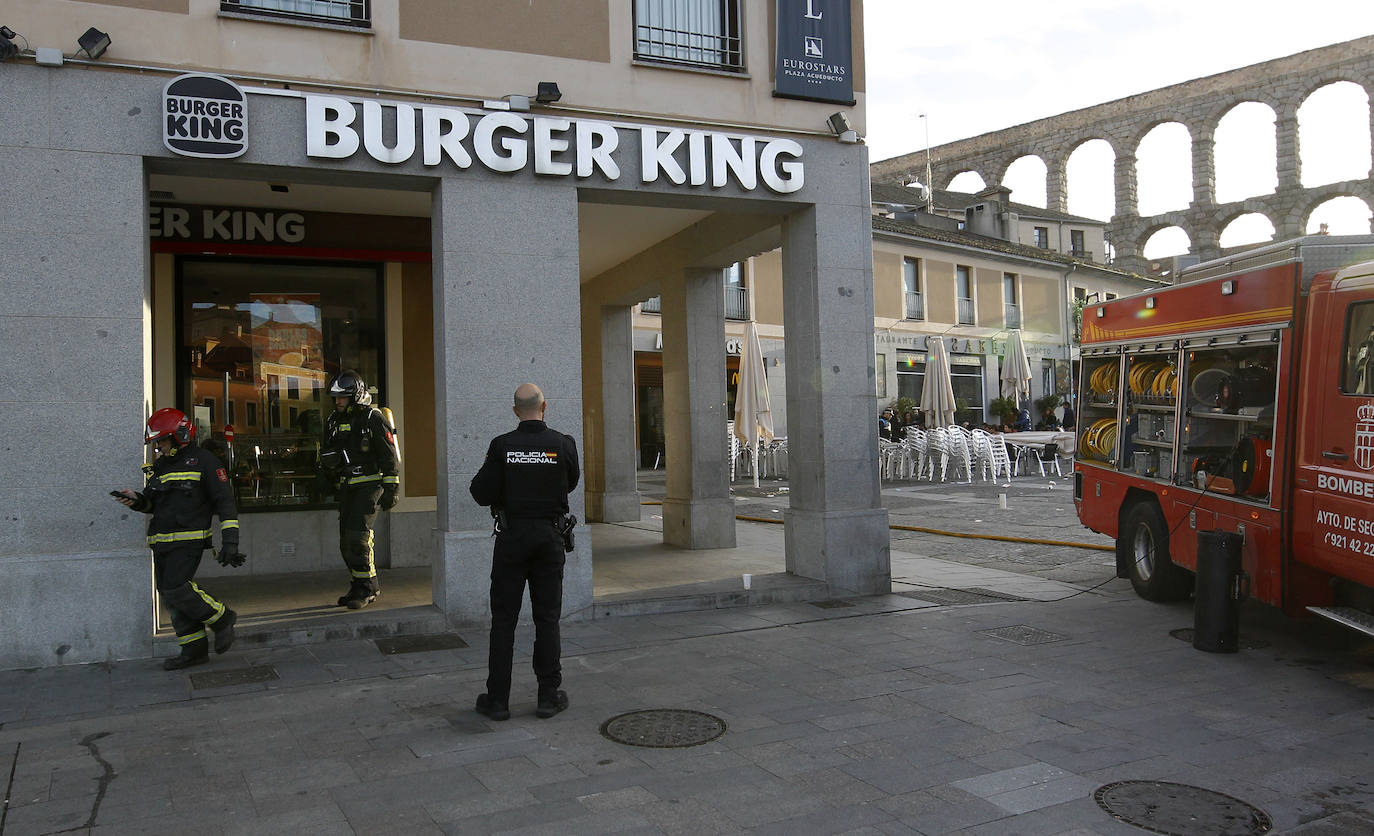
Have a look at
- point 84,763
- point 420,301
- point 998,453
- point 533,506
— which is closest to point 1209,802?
point 533,506

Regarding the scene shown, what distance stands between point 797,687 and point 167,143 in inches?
223

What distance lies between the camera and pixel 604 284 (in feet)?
46.8

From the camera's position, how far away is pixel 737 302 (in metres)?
30.4

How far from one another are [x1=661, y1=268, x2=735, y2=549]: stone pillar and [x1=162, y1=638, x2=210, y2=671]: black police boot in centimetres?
627

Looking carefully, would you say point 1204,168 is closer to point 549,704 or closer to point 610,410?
point 610,410

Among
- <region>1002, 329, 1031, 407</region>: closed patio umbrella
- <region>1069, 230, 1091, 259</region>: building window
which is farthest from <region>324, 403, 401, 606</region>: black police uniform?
<region>1069, 230, 1091, 259</region>: building window

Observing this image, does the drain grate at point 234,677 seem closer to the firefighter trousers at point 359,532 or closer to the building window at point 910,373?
the firefighter trousers at point 359,532

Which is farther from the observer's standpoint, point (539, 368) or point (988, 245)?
point (988, 245)

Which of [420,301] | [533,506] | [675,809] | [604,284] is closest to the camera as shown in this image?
[675,809]

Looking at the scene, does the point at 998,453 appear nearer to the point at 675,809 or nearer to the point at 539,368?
the point at 539,368

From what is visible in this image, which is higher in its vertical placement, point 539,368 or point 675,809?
point 539,368

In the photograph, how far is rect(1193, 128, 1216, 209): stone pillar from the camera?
52.7 metres

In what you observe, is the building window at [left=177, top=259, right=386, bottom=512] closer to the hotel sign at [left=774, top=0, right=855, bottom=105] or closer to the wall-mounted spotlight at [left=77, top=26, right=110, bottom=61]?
the wall-mounted spotlight at [left=77, top=26, right=110, bottom=61]

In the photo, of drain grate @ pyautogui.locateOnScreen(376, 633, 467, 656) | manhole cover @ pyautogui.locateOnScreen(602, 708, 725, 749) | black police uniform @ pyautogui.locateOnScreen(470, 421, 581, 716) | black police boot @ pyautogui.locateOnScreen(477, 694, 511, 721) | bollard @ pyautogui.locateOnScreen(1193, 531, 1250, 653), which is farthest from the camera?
drain grate @ pyautogui.locateOnScreen(376, 633, 467, 656)
